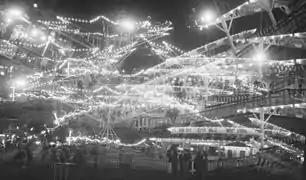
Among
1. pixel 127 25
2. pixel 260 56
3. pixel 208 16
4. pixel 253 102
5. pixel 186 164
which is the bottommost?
pixel 186 164

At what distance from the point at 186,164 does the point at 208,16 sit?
17062 millimetres

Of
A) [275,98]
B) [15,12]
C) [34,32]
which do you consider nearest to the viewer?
[275,98]

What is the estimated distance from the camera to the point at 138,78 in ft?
116

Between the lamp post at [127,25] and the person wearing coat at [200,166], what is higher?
the lamp post at [127,25]

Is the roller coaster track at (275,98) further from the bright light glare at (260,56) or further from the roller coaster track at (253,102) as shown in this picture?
the bright light glare at (260,56)

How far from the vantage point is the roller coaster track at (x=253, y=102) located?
21.4 m

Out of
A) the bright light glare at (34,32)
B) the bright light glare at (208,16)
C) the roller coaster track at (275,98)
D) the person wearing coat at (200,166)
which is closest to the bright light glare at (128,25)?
the bright light glare at (208,16)

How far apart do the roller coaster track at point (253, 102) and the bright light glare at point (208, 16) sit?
6.74 meters

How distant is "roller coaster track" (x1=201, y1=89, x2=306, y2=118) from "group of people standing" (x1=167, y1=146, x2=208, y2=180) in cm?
868

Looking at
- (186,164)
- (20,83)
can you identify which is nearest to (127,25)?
(20,83)

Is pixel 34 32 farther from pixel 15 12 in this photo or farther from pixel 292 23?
pixel 292 23

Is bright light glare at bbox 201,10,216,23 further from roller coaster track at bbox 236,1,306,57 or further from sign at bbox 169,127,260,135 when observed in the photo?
sign at bbox 169,127,260,135

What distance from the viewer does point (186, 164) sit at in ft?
50.9

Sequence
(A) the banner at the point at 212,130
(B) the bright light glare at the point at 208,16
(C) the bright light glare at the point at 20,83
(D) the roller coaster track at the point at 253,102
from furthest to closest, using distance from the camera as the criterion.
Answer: (C) the bright light glare at the point at 20,83 → (B) the bright light glare at the point at 208,16 → (A) the banner at the point at 212,130 → (D) the roller coaster track at the point at 253,102
